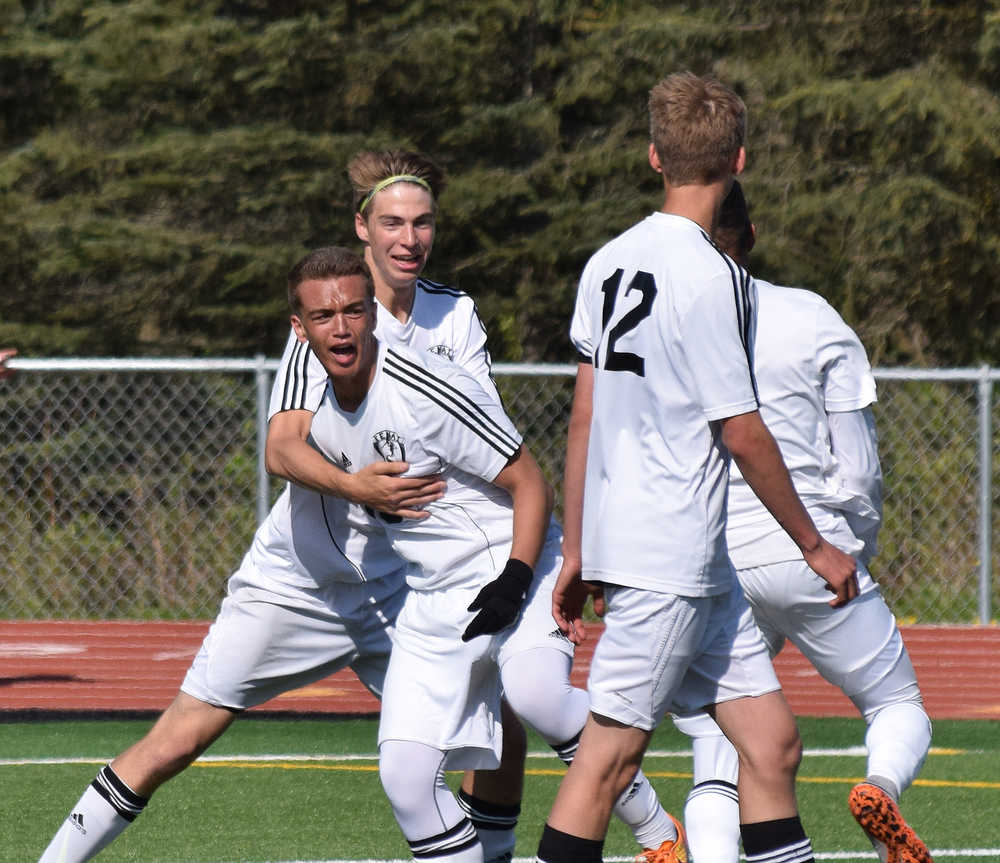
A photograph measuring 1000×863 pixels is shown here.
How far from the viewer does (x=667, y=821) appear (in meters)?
4.61

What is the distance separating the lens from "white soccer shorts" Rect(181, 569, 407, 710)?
463 centimetres

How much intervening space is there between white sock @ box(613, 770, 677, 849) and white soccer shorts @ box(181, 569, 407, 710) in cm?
81

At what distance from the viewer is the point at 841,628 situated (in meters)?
4.51

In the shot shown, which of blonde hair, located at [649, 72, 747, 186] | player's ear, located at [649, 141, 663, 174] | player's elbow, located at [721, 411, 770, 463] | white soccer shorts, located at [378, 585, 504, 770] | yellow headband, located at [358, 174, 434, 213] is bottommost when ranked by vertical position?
white soccer shorts, located at [378, 585, 504, 770]

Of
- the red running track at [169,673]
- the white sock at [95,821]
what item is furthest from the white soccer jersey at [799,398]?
the red running track at [169,673]

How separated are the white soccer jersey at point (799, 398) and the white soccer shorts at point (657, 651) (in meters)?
0.59

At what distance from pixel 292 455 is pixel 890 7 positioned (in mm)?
15710

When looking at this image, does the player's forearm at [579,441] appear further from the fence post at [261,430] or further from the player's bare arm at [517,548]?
the fence post at [261,430]

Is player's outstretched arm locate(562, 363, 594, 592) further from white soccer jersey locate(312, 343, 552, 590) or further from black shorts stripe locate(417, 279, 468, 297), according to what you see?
black shorts stripe locate(417, 279, 468, 297)

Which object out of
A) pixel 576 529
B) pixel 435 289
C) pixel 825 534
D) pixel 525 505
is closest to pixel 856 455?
pixel 825 534

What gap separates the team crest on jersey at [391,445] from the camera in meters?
4.14

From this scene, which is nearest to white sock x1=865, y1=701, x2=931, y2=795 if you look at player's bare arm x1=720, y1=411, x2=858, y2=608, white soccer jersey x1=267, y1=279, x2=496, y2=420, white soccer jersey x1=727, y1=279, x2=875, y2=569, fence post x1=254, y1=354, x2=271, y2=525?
white soccer jersey x1=727, y1=279, x2=875, y2=569

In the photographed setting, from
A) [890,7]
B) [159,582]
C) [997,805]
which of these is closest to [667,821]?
[997,805]

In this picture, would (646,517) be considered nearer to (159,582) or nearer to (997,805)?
(997,805)
